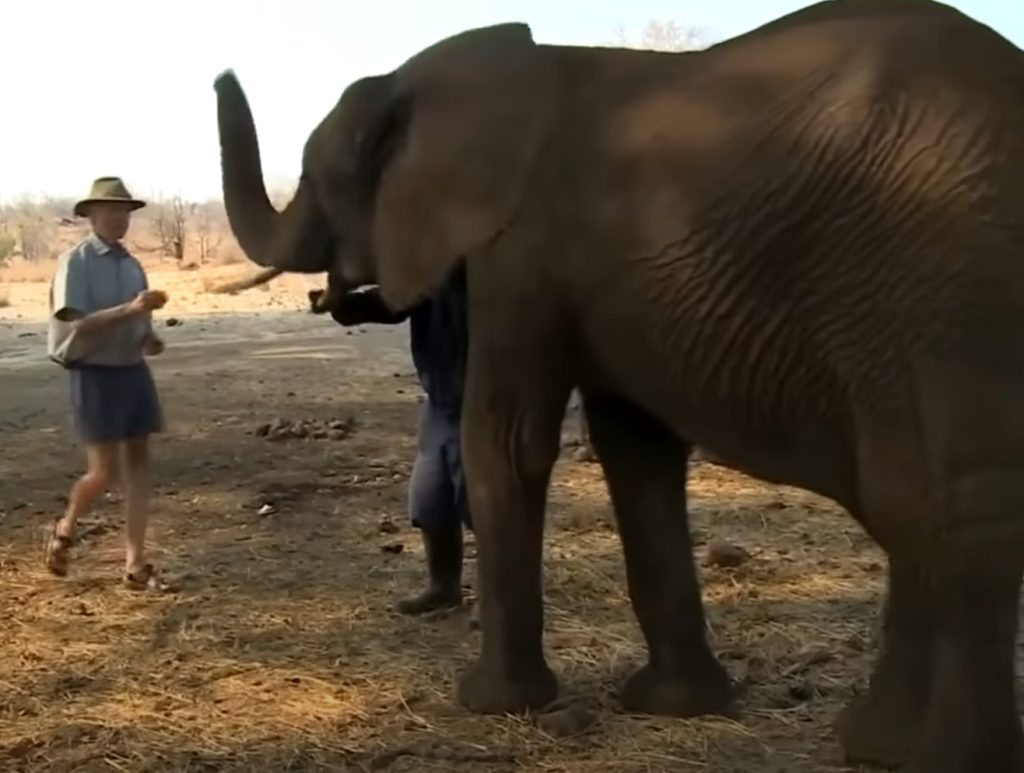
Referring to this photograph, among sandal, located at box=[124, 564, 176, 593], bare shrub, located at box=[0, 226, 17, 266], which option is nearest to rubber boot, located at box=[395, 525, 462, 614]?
sandal, located at box=[124, 564, 176, 593]

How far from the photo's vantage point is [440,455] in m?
5.40

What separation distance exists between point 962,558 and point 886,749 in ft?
2.60

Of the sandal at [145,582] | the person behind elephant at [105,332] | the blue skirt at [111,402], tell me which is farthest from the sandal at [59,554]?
the blue skirt at [111,402]

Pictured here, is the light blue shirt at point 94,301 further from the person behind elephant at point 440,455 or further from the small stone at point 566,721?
the small stone at point 566,721

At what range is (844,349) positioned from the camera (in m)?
3.36

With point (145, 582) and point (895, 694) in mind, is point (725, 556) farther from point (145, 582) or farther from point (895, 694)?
point (145, 582)

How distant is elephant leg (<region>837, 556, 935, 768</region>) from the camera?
12.2ft

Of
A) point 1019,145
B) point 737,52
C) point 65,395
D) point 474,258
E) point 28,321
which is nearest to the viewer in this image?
point 1019,145

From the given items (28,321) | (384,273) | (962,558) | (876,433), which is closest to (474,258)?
(384,273)

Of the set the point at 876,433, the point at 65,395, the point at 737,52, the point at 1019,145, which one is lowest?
the point at 65,395

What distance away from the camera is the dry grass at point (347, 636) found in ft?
13.6

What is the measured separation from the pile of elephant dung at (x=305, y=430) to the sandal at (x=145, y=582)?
381 centimetres

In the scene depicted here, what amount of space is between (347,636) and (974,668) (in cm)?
257

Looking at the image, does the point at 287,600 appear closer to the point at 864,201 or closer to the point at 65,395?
the point at 864,201
